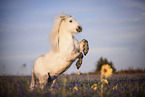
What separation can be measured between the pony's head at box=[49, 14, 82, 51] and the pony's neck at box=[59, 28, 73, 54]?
99mm

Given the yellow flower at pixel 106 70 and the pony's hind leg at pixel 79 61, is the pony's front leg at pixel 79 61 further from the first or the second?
the yellow flower at pixel 106 70

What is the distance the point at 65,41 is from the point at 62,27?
0.58 meters

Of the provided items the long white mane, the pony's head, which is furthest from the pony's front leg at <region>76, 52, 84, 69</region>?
the long white mane

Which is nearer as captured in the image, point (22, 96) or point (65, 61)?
point (22, 96)

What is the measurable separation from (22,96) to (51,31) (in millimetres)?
2429

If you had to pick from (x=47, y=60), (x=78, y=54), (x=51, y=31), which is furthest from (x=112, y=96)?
(x=51, y=31)

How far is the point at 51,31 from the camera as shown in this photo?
6.01 m

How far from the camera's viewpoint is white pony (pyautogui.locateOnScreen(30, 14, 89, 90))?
538cm

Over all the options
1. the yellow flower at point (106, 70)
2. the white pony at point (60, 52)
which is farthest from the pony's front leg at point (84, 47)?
the yellow flower at point (106, 70)

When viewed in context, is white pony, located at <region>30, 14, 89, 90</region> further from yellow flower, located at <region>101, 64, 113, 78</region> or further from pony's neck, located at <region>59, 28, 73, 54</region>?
yellow flower, located at <region>101, 64, 113, 78</region>

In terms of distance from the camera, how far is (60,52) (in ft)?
18.1

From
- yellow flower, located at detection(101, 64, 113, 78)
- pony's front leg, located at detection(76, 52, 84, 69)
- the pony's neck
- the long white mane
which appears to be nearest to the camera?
yellow flower, located at detection(101, 64, 113, 78)

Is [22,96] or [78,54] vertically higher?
[78,54]

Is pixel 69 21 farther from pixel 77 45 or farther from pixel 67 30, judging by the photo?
pixel 77 45
